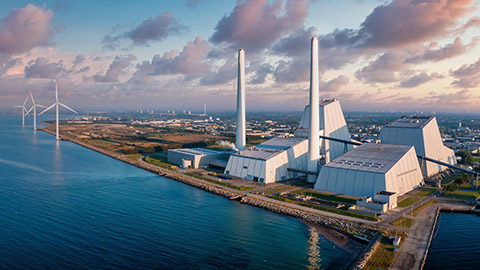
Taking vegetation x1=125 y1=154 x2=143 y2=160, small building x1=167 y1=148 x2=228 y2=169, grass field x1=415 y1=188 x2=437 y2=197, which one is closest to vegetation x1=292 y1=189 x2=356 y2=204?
grass field x1=415 y1=188 x2=437 y2=197

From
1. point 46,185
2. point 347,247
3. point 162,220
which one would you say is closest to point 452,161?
point 347,247

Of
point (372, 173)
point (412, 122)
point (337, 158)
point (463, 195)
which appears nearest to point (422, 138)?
point (412, 122)

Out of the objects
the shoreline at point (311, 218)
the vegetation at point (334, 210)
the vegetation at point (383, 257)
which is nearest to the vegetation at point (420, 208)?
the vegetation at point (334, 210)

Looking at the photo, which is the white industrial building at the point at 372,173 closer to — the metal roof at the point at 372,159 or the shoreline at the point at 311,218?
the metal roof at the point at 372,159

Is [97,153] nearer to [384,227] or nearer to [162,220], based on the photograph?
[162,220]

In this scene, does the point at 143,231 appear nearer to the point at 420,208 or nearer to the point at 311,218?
the point at 311,218

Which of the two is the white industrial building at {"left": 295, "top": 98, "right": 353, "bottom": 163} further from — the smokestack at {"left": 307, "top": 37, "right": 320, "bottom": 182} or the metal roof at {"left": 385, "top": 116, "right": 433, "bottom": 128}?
the metal roof at {"left": 385, "top": 116, "right": 433, "bottom": 128}
